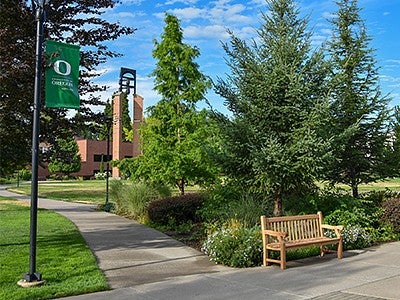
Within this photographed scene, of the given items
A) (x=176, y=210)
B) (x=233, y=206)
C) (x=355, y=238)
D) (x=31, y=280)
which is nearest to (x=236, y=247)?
(x=233, y=206)

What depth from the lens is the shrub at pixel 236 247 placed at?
8.19 m

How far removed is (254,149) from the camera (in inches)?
424

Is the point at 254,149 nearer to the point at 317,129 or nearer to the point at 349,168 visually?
the point at 317,129

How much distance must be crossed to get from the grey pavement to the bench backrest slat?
52 centimetres

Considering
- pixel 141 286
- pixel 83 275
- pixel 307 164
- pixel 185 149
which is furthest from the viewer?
pixel 185 149

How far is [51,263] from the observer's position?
7.86 meters

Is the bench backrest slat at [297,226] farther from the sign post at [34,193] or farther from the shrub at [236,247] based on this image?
the sign post at [34,193]

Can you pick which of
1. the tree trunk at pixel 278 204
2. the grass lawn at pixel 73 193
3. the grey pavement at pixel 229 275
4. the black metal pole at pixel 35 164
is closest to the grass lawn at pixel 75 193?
the grass lawn at pixel 73 193

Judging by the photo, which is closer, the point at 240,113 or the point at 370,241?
the point at 370,241

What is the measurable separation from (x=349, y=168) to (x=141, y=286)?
9878 mm

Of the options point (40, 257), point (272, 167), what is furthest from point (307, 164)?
point (40, 257)

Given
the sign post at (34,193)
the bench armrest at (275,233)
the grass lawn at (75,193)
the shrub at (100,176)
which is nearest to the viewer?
the sign post at (34,193)

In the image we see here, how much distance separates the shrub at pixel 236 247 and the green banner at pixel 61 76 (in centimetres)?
364

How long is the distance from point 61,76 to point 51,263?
3270 millimetres
